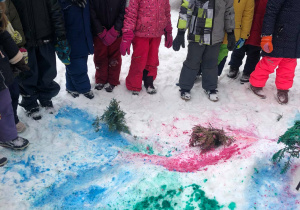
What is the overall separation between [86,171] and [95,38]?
6.58 ft

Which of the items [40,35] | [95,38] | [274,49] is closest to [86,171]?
[40,35]

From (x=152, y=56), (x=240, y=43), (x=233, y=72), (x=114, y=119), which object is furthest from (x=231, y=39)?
(x=114, y=119)

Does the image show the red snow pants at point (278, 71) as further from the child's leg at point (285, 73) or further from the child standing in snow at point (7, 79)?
the child standing in snow at point (7, 79)

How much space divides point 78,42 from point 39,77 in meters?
0.71

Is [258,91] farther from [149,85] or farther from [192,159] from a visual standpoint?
[192,159]

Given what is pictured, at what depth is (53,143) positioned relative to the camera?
10.4 ft

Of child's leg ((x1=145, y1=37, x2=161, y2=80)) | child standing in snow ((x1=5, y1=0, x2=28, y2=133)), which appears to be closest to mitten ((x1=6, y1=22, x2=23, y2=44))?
child standing in snow ((x1=5, y1=0, x2=28, y2=133))

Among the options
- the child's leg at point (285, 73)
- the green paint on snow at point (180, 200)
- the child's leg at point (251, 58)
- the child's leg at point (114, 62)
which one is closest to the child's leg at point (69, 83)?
the child's leg at point (114, 62)

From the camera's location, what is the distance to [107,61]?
13.6 ft

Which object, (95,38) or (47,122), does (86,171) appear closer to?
(47,122)

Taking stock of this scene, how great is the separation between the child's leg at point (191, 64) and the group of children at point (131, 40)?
15mm

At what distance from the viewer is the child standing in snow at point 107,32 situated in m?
3.63

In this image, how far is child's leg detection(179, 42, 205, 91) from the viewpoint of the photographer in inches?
153

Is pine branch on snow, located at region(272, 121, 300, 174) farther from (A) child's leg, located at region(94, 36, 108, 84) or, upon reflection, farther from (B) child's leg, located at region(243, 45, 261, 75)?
(A) child's leg, located at region(94, 36, 108, 84)
